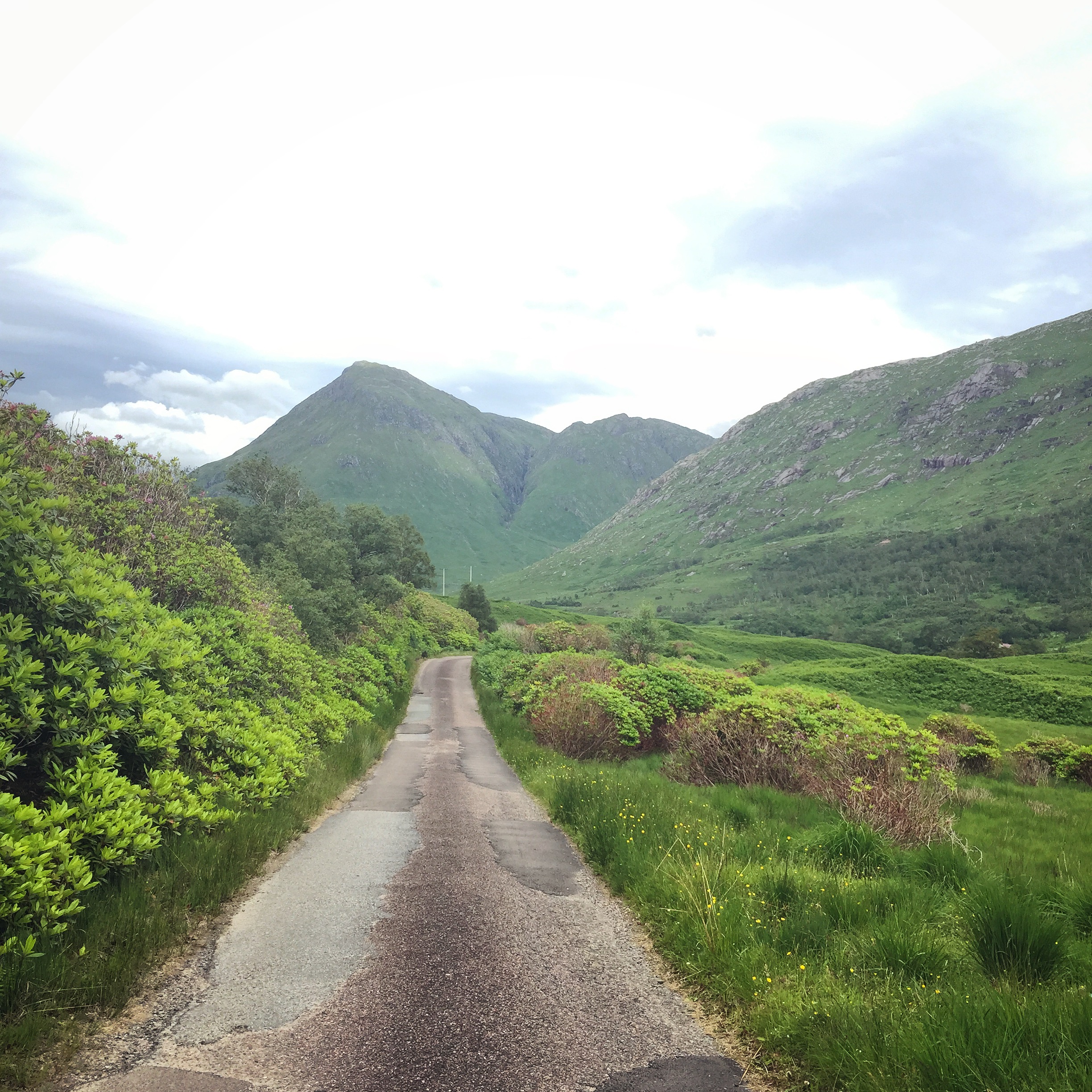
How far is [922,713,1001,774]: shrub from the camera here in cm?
2133

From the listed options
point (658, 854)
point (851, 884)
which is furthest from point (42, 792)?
point (851, 884)

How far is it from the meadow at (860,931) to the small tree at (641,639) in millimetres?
34246

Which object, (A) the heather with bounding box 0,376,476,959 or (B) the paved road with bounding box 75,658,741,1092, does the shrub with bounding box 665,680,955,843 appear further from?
(A) the heather with bounding box 0,376,476,959

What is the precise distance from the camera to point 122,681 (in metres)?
6.39

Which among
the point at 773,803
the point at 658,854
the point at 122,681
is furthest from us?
the point at 773,803

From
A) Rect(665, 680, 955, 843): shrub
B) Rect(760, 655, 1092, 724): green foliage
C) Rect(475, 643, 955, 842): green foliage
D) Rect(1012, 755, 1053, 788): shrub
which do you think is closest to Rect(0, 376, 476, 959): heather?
Rect(475, 643, 955, 842): green foliage

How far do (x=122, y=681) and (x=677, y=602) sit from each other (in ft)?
614

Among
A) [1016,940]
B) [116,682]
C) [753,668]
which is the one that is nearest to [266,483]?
[753,668]

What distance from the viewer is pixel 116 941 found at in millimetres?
5324

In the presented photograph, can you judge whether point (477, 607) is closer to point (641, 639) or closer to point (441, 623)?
point (441, 623)

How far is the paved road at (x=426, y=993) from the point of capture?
4.27 m

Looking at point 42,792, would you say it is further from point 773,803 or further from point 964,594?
point 964,594

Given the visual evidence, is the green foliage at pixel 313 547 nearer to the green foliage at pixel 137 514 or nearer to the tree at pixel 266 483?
the tree at pixel 266 483

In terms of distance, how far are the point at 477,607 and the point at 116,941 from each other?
85.1 metres
